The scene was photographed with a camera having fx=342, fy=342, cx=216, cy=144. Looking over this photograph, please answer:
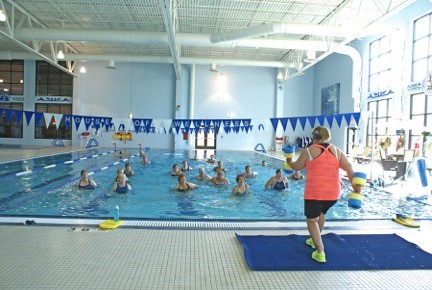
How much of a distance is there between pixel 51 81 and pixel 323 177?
82.1ft

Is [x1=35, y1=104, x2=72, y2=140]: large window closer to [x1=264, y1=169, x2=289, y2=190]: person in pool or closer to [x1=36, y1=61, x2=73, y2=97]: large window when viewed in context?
[x1=36, y1=61, x2=73, y2=97]: large window

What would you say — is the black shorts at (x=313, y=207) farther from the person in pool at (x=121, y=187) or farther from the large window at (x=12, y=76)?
the large window at (x=12, y=76)

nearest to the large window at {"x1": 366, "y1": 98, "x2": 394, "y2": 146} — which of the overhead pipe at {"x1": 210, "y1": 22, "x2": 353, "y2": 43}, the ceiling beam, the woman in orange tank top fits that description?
the overhead pipe at {"x1": 210, "y1": 22, "x2": 353, "y2": 43}

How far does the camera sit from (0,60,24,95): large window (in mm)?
24234

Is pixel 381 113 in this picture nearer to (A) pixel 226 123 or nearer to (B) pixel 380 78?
(B) pixel 380 78

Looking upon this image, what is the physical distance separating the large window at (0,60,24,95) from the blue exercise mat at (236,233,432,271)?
25338mm

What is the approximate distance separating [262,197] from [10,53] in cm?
1949

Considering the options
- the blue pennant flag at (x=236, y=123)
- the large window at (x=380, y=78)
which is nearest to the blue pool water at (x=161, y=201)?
the blue pennant flag at (x=236, y=123)

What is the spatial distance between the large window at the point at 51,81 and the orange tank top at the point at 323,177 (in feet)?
78.6

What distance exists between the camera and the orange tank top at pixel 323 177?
3.29 metres

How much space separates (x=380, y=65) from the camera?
54.7 feet

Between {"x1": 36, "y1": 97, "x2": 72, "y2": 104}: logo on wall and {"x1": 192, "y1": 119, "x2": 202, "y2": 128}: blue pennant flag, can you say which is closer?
{"x1": 192, "y1": 119, "x2": 202, "y2": 128}: blue pennant flag

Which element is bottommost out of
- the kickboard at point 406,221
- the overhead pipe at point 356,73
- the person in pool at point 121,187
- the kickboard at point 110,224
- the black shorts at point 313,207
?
the person in pool at point 121,187

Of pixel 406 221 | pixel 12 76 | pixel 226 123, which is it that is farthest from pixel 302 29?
pixel 12 76
